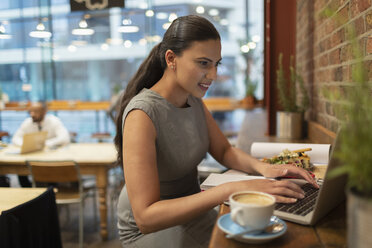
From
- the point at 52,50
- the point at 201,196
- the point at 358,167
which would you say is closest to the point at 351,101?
the point at 358,167

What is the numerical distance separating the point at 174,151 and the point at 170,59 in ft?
1.21

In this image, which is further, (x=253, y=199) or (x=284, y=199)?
(x=284, y=199)

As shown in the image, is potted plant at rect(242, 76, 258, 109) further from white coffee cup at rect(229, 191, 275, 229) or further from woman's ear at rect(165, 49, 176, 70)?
white coffee cup at rect(229, 191, 275, 229)

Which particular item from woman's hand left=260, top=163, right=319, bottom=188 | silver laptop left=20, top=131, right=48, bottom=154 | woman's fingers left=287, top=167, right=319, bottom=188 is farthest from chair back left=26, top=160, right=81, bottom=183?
woman's fingers left=287, top=167, right=319, bottom=188

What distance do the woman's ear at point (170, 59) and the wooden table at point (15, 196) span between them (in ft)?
3.52

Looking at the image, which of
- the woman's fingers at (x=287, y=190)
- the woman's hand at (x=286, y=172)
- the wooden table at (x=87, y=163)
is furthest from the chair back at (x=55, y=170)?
the woman's fingers at (x=287, y=190)

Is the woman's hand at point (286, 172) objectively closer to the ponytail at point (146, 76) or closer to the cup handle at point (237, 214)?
the cup handle at point (237, 214)

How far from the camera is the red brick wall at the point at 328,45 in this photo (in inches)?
51.5

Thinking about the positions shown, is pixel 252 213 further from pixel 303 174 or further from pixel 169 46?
pixel 169 46

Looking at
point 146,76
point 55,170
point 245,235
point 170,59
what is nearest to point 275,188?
point 245,235

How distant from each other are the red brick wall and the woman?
1.49 ft

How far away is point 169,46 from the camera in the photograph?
141 cm

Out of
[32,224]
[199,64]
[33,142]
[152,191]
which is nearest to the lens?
[152,191]

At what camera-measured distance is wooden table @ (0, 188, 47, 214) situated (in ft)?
5.84
